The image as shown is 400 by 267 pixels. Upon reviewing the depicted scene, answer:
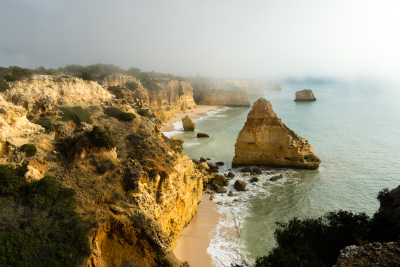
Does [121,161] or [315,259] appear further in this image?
[121,161]

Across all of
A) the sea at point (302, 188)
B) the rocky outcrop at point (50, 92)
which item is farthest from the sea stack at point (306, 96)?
the rocky outcrop at point (50, 92)

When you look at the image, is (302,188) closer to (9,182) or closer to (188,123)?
(9,182)

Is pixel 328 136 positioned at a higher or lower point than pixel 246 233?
higher

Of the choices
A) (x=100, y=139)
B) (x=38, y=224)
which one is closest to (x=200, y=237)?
(x=100, y=139)

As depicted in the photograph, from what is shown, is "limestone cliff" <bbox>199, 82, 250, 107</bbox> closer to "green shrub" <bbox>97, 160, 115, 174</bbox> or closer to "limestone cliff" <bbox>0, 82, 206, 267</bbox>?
"limestone cliff" <bbox>0, 82, 206, 267</bbox>

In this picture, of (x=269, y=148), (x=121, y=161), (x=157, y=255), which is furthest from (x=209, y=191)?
(x=157, y=255)

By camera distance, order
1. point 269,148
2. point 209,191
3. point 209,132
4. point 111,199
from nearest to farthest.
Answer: point 111,199, point 209,191, point 269,148, point 209,132

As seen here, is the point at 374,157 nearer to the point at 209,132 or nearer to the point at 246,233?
the point at 246,233
